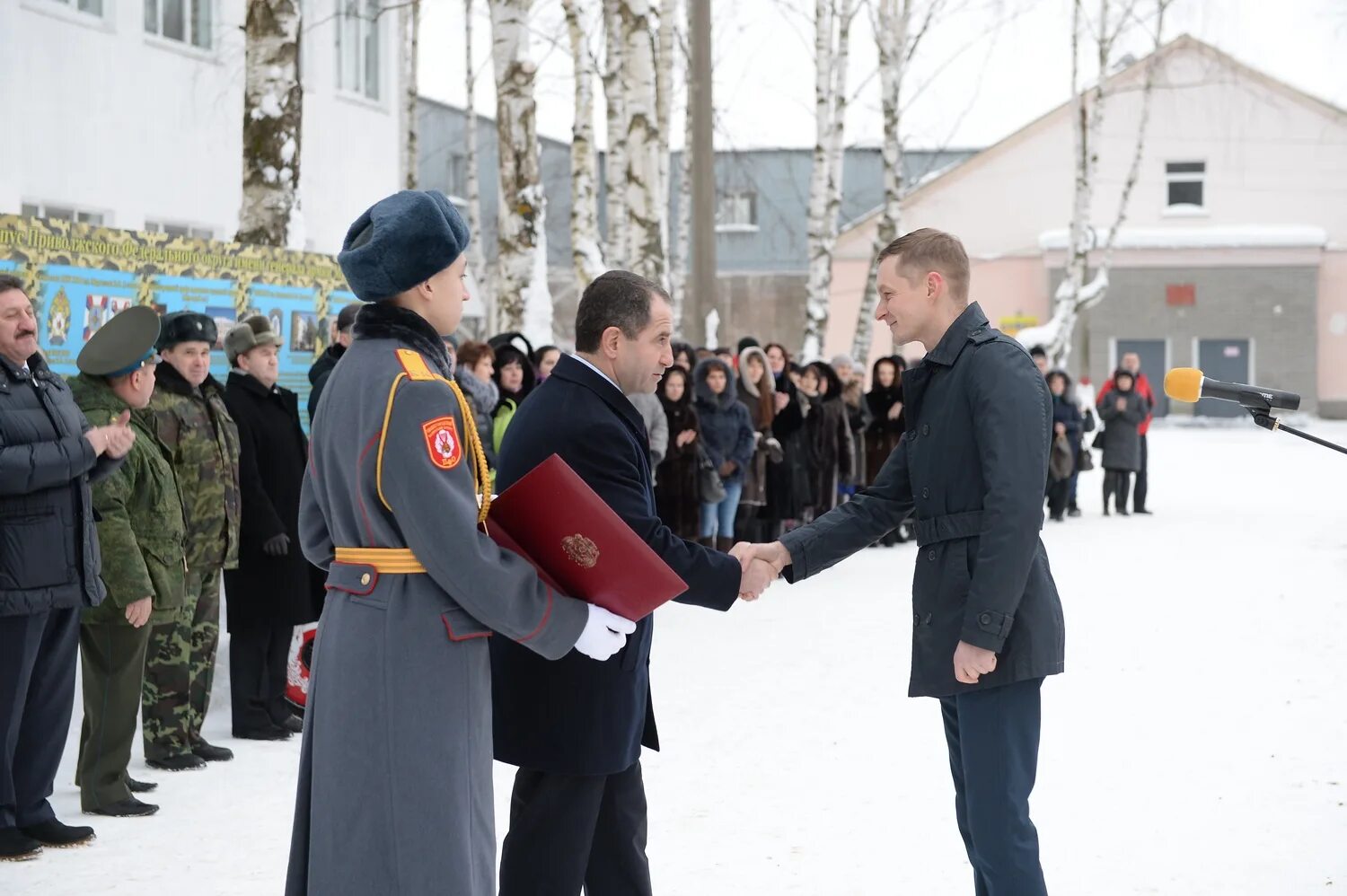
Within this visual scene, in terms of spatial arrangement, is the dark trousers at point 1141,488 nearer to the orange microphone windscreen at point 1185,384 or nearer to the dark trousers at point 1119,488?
→ the dark trousers at point 1119,488

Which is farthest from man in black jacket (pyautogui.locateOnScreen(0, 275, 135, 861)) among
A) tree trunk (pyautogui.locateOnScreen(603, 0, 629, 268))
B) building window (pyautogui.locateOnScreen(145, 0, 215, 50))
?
building window (pyautogui.locateOnScreen(145, 0, 215, 50))

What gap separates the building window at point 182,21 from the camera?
49.8 ft

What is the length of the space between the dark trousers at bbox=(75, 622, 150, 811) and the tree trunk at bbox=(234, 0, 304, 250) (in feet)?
15.4

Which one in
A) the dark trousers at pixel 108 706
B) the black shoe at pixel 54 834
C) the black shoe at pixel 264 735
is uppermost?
the dark trousers at pixel 108 706

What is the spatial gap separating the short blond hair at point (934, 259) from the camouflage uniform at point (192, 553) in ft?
12.3

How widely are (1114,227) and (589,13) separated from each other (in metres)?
13.7

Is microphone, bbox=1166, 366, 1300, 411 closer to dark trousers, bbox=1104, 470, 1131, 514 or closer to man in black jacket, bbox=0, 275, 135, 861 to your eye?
man in black jacket, bbox=0, 275, 135, 861

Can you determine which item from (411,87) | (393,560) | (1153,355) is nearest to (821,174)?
(411,87)

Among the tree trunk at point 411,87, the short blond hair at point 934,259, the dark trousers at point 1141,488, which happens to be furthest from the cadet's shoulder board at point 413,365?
the tree trunk at point 411,87

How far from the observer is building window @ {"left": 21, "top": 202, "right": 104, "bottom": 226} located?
1343 cm

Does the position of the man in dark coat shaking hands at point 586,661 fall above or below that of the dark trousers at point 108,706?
above

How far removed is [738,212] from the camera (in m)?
47.0

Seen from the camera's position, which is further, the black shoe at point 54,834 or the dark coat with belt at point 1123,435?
the dark coat with belt at point 1123,435

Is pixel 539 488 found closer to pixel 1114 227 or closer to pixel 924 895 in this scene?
pixel 924 895
